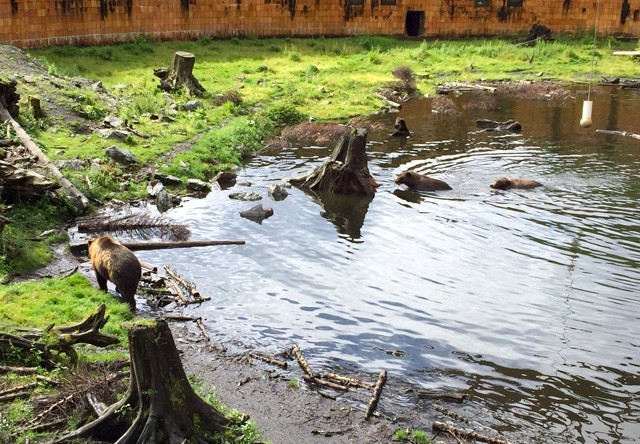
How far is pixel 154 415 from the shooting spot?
8000 mm

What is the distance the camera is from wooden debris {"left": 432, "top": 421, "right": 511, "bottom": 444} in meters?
9.17

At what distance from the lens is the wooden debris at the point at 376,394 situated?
9745 millimetres

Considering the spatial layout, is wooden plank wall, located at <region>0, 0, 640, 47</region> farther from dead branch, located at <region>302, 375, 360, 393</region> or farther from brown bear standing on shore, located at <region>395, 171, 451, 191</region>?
dead branch, located at <region>302, 375, 360, 393</region>

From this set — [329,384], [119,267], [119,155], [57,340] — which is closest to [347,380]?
[329,384]

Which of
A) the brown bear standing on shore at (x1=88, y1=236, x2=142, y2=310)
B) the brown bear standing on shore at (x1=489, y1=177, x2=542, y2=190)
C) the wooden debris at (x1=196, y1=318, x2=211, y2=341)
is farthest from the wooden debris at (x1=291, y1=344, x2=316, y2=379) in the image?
the brown bear standing on shore at (x1=489, y1=177, x2=542, y2=190)

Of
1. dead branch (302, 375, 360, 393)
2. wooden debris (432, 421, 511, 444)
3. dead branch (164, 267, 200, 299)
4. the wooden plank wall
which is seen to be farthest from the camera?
the wooden plank wall

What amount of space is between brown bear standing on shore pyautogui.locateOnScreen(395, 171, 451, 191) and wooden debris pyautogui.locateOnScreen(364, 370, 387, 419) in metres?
9.22

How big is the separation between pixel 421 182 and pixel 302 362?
30.7ft

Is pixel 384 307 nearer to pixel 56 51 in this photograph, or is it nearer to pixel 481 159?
pixel 481 159

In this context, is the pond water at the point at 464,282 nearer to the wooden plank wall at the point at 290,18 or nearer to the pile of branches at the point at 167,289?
the pile of branches at the point at 167,289

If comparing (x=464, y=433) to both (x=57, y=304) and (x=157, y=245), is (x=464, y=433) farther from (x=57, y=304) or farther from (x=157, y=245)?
(x=157, y=245)

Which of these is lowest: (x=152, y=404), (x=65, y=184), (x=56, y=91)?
(x=152, y=404)

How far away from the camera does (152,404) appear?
8.01 metres

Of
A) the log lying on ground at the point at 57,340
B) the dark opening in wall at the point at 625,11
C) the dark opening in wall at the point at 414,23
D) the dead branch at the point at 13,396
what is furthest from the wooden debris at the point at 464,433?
the dark opening in wall at the point at 625,11
